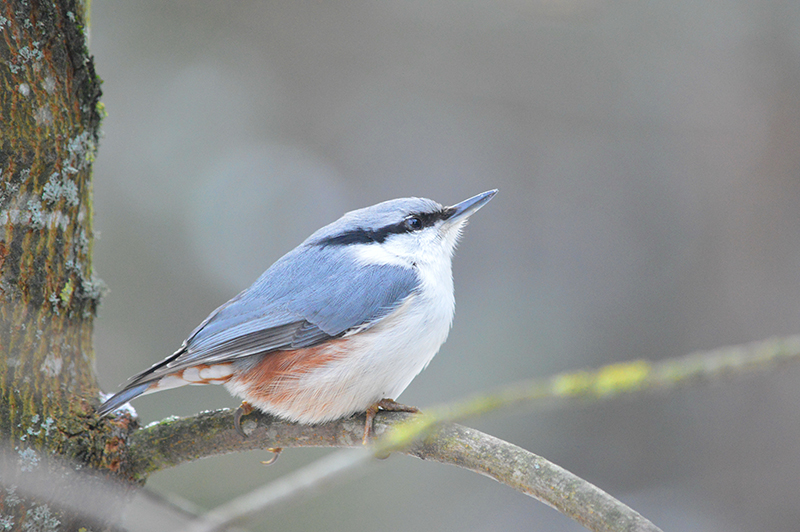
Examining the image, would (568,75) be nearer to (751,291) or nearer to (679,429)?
(751,291)

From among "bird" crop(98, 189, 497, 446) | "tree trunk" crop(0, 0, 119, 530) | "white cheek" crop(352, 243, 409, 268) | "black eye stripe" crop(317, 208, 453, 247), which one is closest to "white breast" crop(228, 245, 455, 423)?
"bird" crop(98, 189, 497, 446)

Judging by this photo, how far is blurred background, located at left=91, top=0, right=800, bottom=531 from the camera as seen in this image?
369cm

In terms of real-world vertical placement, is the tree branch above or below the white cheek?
below

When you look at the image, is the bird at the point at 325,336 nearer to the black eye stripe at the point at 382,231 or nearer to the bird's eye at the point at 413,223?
the black eye stripe at the point at 382,231

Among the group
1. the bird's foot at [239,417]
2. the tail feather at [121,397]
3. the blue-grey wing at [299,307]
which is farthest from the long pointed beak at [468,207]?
the tail feather at [121,397]

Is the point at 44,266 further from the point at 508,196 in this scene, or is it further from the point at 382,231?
the point at 508,196

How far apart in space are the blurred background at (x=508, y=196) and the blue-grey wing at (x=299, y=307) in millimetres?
1383

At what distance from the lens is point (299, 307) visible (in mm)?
2189

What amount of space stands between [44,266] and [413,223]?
4.30 ft

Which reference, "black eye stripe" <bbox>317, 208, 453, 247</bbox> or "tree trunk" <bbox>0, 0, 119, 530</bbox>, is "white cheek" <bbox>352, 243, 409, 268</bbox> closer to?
"black eye stripe" <bbox>317, 208, 453, 247</bbox>

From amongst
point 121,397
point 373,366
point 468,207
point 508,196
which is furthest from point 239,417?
point 508,196

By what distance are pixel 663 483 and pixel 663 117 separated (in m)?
2.32

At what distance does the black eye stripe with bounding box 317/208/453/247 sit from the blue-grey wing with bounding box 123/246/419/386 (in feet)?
0.31

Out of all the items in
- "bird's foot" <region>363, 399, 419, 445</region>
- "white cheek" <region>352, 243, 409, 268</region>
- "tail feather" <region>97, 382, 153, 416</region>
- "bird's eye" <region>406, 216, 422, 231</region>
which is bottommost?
"tail feather" <region>97, 382, 153, 416</region>
